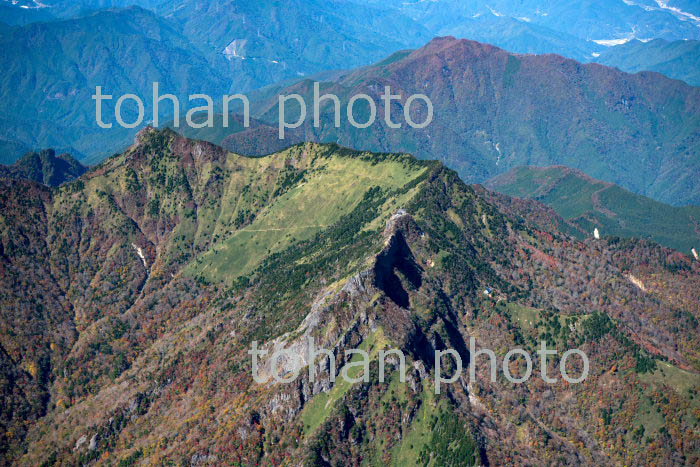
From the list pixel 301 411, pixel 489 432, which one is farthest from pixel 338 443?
pixel 489 432

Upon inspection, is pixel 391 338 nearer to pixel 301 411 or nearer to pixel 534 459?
pixel 301 411

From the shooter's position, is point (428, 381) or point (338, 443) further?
point (428, 381)

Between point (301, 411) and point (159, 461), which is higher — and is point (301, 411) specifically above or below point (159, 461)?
above

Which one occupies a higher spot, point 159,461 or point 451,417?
point 451,417

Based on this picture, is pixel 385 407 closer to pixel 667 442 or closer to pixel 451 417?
pixel 451 417

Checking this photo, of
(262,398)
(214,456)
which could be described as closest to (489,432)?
(262,398)

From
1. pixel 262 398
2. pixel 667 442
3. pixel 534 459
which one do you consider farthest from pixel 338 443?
pixel 667 442

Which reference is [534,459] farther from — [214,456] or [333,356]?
[214,456]

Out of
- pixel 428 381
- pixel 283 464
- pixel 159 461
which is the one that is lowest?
pixel 159 461
